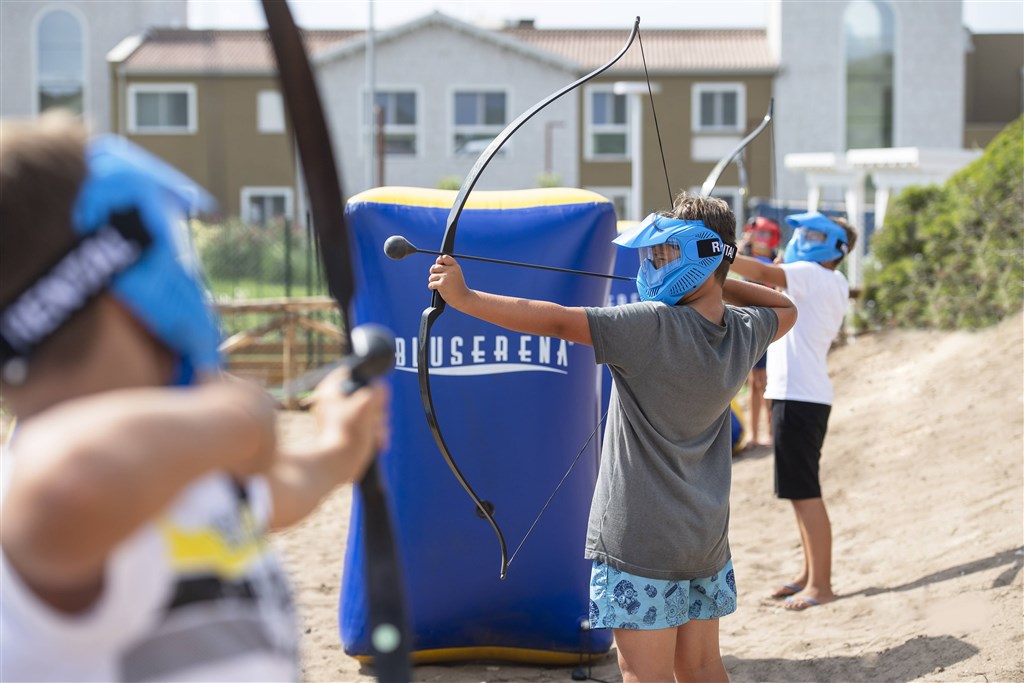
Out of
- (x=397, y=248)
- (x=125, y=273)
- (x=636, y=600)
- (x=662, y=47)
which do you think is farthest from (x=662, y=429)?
(x=662, y=47)

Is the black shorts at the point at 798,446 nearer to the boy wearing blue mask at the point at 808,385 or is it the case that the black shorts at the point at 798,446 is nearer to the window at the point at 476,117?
the boy wearing blue mask at the point at 808,385

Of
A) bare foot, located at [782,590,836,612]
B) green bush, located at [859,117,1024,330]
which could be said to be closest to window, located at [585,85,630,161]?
green bush, located at [859,117,1024,330]

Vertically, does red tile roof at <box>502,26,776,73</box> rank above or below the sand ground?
above

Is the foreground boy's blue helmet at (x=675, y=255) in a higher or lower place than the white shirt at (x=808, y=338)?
higher

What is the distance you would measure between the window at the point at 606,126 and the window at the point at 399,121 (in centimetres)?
430

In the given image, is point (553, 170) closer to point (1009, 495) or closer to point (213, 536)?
point (1009, 495)

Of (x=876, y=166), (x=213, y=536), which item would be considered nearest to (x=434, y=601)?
(x=213, y=536)

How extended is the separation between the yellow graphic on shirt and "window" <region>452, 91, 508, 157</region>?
28214 millimetres

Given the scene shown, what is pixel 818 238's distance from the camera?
5367 millimetres

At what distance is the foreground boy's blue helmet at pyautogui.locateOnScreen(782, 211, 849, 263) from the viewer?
17.5 ft

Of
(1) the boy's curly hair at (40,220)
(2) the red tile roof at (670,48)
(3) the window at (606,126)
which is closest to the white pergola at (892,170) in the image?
(1) the boy's curly hair at (40,220)

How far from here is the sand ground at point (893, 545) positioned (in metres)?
4.54

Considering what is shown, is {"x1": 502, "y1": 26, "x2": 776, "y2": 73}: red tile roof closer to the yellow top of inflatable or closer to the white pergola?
the white pergola

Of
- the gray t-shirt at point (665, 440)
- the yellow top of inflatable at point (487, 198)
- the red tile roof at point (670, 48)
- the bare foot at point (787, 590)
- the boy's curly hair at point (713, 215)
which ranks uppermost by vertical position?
the red tile roof at point (670, 48)
